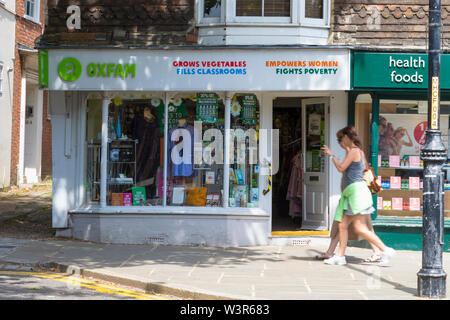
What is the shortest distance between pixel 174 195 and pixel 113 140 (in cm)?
152

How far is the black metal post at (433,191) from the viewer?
767cm

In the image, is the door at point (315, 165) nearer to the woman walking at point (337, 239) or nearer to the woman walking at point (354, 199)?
the woman walking at point (337, 239)

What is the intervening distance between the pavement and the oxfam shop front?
20.0 inches

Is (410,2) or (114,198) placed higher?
(410,2)

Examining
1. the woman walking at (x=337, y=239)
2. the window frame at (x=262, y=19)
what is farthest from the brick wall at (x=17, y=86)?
the woman walking at (x=337, y=239)

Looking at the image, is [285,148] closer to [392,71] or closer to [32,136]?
[392,71]

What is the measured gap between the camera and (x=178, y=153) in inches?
489

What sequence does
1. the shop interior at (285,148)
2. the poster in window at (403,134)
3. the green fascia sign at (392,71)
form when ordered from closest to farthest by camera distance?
the green fascia sign at (392,71) → the poster in window at (403,134) → the shop interior at (285,148)

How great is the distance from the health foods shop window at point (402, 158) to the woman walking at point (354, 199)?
2.50 meters

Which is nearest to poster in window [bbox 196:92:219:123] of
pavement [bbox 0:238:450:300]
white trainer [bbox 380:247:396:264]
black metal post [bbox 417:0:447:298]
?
pavement [bbox 0:238:450:300]

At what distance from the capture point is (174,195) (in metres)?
12.4

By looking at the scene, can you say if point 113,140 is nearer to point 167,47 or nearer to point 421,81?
point 167,47
